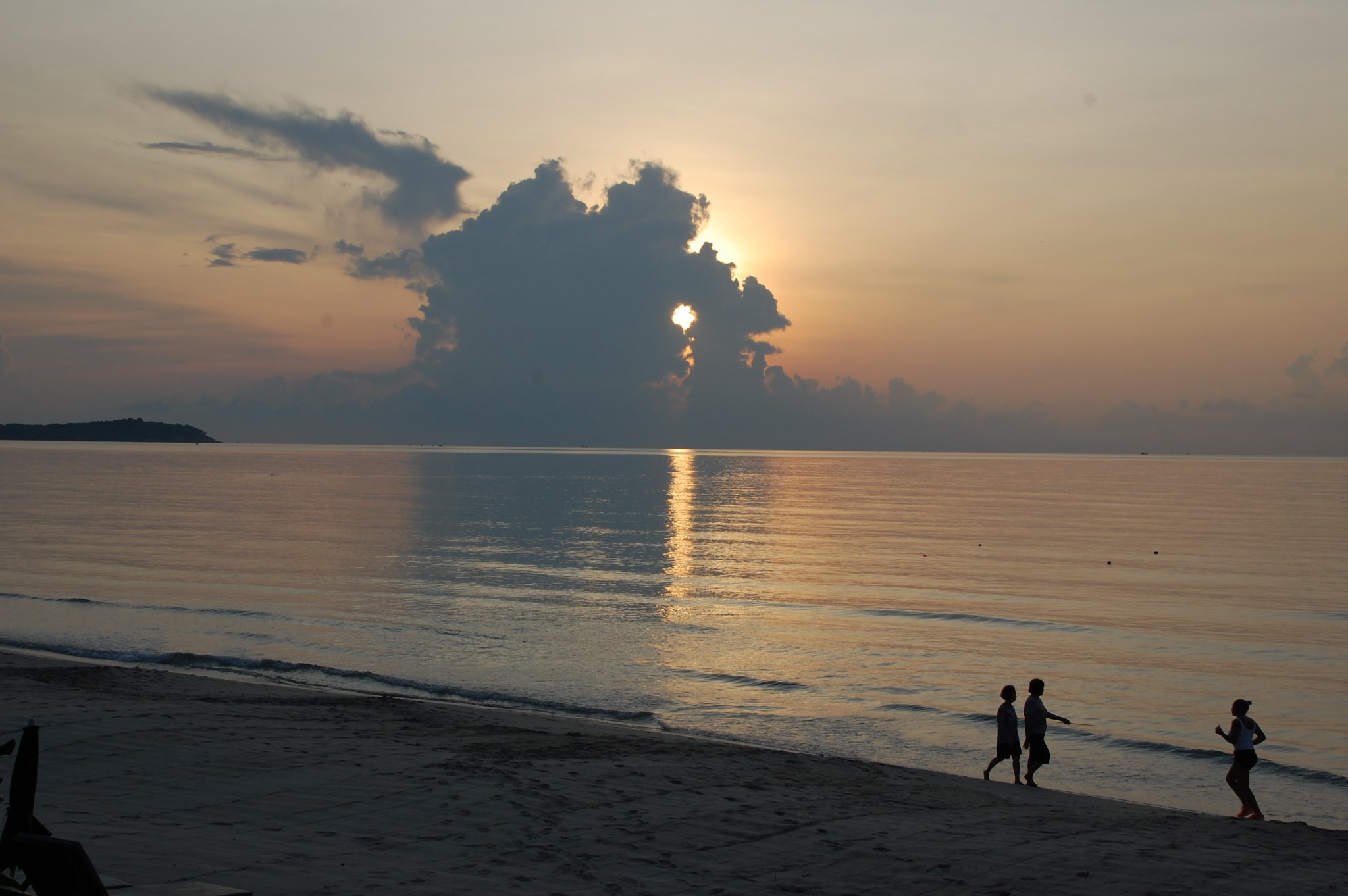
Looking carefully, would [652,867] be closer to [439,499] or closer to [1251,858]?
[1251,858]

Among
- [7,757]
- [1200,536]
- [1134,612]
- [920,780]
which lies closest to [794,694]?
[920,780]

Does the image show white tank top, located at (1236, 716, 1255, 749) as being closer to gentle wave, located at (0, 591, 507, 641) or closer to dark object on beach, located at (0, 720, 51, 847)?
dark object on beach, located at (0, 720, 51, 847)

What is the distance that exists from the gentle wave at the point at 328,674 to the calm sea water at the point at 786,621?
0.48ft

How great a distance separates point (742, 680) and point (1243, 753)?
13.3 meters

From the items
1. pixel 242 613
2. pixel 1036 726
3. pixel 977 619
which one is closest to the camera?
pixel 1036 726

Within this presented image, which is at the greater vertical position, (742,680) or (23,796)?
(23,796)

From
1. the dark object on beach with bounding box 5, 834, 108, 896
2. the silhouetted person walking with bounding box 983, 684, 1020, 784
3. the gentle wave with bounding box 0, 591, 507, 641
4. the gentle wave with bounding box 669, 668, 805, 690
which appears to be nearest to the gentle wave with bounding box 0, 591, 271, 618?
the gentle wave with bounding box 0, 591, 507, 641

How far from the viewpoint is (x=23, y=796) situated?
4449 millimetres

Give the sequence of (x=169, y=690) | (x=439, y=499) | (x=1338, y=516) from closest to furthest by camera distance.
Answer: (x=169, y=690)
(x=1338, y=516)
(x=439, y=499)

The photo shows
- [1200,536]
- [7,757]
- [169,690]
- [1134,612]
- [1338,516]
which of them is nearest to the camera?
[7,757]

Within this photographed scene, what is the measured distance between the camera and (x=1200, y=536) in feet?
232

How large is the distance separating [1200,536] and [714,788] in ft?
221

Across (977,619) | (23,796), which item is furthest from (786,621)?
(23,796)

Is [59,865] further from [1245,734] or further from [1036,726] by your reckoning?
[1245,734]
